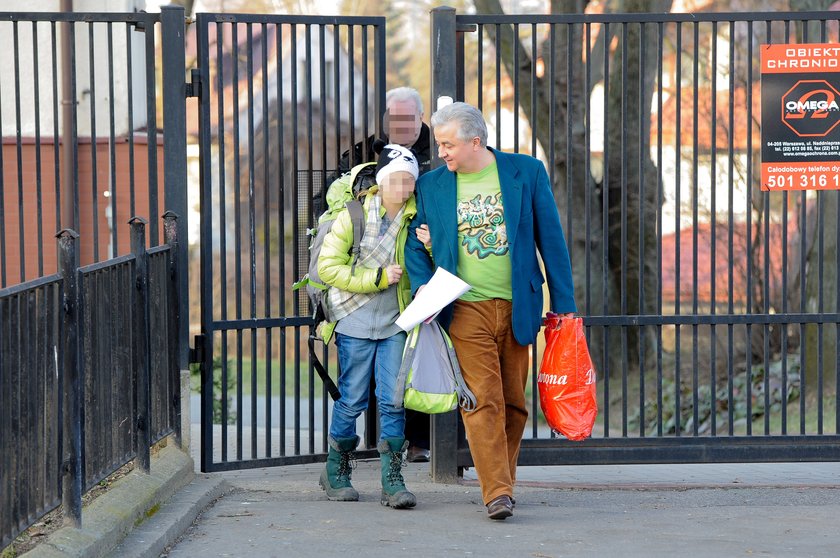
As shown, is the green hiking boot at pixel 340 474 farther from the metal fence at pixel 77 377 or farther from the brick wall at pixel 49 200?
the brick wall at pixel 49 200

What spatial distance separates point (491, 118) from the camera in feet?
66.3

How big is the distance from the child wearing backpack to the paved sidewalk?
1.27 feet

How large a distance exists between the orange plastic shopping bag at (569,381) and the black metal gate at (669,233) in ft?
2.74

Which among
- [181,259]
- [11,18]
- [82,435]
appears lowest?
[82,435]

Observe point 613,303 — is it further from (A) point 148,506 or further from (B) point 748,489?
(A) point 148,506

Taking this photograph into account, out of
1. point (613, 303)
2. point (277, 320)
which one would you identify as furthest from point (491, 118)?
point (277, 320)

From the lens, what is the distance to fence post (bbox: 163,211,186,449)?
6.39 meters

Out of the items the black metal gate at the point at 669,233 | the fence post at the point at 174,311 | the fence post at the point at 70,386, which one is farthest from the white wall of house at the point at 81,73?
the fence post at the point at 70,386

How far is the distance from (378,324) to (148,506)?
51.1 inches

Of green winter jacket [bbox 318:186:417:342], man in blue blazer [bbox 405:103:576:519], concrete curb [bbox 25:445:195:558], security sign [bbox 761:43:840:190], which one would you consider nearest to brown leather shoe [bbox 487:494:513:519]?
man in blue blazer [bbox 405:103:576:519]

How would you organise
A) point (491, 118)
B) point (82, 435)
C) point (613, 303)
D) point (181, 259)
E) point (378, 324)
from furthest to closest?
point (491, 118), point (613, 303), point (181, 259), point (378, 324), point (82, 435)

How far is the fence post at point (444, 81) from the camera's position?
21.3 feet

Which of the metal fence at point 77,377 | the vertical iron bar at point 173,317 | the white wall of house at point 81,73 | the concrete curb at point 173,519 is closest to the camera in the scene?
the metal fence at point 77,377

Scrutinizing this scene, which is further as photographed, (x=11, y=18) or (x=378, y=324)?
(x=11, y=18)
